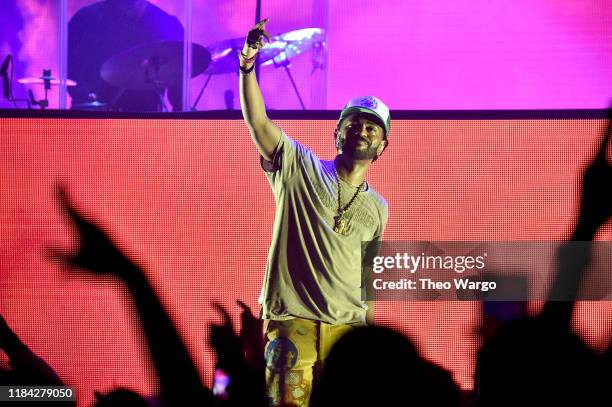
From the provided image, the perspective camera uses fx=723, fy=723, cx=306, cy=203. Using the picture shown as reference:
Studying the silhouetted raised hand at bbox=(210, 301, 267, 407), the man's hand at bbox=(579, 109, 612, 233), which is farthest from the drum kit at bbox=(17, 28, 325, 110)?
the man's hand at bbox=(579, 109, 612, 233)

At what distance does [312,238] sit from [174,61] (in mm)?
1093

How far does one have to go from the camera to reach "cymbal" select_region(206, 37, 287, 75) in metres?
3.25

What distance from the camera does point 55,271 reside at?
329cm

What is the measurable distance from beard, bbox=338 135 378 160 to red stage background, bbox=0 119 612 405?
0.23 m

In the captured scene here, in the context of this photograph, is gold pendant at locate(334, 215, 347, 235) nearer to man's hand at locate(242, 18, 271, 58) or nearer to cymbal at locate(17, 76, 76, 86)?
man's hand at locate(242, 18, 271, 58)

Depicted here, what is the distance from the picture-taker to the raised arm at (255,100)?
2.63m

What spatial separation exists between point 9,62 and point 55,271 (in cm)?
100

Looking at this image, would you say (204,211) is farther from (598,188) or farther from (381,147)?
(598,188)

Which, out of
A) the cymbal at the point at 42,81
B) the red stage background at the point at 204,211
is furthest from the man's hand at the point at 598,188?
the cymbal at the point at 42,81

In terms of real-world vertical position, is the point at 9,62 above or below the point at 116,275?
above

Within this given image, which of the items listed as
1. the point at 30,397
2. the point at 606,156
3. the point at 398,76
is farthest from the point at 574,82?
the point at 30,397

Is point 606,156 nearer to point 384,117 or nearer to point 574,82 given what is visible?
point 574,82

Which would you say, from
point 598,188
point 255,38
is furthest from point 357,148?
point 598,188

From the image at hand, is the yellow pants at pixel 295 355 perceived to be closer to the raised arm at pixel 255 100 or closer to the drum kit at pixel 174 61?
the raised arm at pixel 255 100
